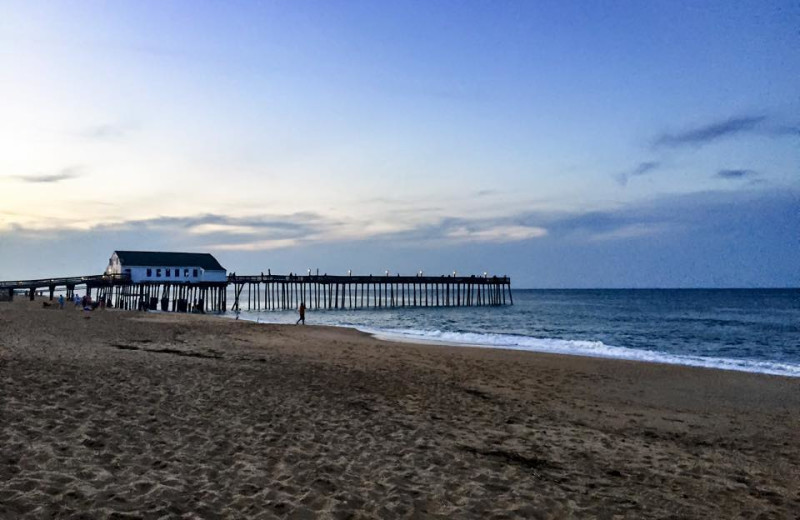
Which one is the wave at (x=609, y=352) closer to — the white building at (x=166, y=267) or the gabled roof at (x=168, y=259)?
the white building at (x=166, y=267)

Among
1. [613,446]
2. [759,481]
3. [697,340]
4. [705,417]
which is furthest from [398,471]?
[697,340]

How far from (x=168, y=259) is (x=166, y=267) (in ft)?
4.10

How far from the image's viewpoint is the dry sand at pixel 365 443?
5.32 metres

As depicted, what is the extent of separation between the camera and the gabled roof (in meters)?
54.2

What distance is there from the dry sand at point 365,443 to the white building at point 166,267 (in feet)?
138

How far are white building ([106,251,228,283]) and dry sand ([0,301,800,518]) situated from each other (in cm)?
4195

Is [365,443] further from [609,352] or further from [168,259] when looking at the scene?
[168,259]

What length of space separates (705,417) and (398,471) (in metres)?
7.95

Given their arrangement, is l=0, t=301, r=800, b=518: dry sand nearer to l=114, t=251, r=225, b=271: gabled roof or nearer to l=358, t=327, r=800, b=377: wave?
l=358, t=327, r=800, b=377: wave

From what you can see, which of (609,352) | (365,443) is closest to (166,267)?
(609,352)

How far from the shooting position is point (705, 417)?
11.2 metres

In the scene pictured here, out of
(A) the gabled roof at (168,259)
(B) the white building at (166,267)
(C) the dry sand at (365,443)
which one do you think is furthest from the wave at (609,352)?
(A) the gabled roof at (168,259)

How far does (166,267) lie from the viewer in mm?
55156

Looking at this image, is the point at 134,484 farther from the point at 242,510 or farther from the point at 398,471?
the point at 398,471
